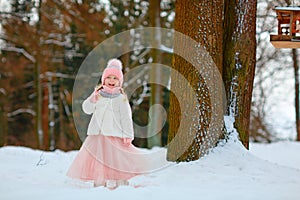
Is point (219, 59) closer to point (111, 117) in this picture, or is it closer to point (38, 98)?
point (111, 117)

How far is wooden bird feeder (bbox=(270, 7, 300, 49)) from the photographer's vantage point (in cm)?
539

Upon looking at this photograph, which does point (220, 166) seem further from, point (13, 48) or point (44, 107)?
point (44, 107)

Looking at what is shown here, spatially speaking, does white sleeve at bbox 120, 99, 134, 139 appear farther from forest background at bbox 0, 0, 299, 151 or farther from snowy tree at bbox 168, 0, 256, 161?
forest background at bbox 0, 0, 299, 151

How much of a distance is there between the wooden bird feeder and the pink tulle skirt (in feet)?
6.83

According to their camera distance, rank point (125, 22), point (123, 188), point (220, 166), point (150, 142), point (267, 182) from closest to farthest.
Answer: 1. point (123, 188)
2. point (267, 182)
3. point (220, 166)
4. point (150, 142)
5. point (125, 22)

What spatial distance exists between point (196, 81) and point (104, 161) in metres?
1.37

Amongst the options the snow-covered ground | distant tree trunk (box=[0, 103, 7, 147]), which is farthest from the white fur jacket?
distant tree trunk (box=[0, 103, 7, 147])

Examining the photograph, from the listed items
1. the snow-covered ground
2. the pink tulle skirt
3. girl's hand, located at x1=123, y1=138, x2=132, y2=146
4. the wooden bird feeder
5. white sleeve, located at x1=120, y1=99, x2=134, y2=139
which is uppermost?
the wooden bird feeder

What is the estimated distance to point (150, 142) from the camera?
13.0 metres

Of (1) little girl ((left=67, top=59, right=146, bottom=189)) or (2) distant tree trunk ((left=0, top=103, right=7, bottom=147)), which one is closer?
(1) little girl ((left=67, top=59, right=146, bottom=189))

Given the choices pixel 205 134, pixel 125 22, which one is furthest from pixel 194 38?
pixel 125 22

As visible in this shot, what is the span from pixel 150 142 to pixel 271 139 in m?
5.55

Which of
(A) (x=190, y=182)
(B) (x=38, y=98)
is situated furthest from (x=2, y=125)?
(A) (x=190, y=182)

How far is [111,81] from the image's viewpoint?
5062 millimetres
